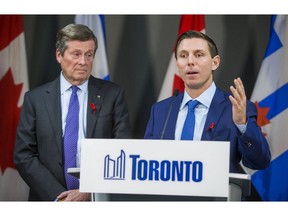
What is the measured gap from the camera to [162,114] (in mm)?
4473

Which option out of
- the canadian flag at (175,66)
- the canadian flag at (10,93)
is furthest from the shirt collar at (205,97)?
the canadian flag at (10,93)

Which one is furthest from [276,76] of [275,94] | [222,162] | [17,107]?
[17,107]

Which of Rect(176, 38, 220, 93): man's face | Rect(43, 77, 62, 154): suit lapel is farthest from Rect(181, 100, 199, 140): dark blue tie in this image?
Rect(43, 77, 62, 154): suit lapel

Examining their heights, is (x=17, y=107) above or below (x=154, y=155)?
above

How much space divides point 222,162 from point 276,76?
6.98ft

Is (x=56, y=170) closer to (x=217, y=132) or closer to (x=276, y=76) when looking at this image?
(x=217, y=132)

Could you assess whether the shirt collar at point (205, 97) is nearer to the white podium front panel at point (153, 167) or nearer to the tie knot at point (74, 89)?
the white podium front panel at point (153, 167)

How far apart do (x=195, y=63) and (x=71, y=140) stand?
120 centimetres

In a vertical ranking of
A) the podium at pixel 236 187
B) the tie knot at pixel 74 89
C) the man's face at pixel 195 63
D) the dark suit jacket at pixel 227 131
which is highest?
the man's face at pixel 195 63

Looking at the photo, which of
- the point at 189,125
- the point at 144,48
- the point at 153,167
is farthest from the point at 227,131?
the point at 144,48

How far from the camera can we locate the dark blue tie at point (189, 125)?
168 inches

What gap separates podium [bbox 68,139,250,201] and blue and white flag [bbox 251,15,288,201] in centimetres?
176

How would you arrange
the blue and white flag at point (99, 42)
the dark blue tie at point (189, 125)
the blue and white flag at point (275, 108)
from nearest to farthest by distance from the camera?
the dark blue tie at point (189, 125) < the blue and white flag at point (275, 108) < the blue and white flag at point (99, 42)

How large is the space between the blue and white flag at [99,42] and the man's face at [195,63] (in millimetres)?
1202
